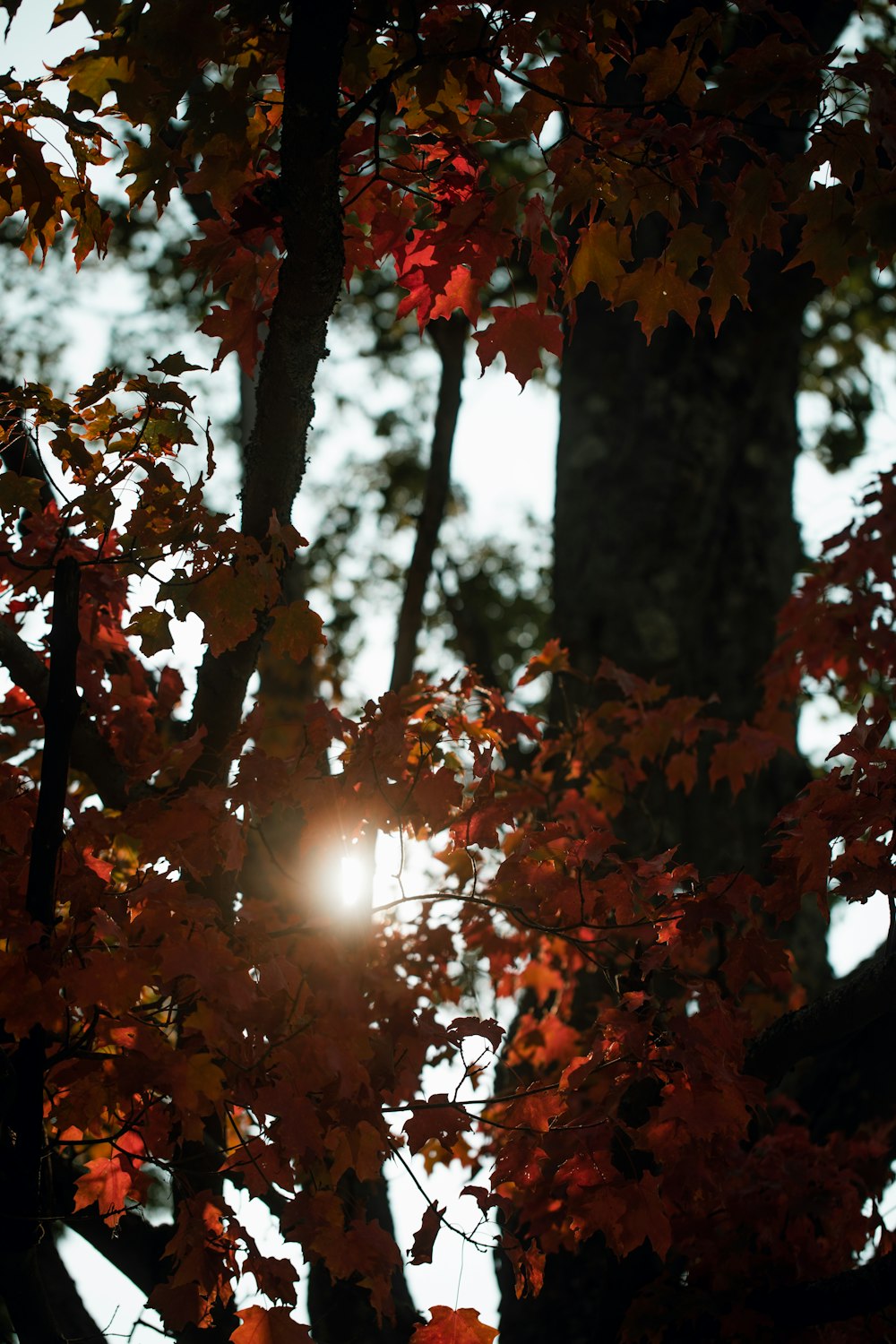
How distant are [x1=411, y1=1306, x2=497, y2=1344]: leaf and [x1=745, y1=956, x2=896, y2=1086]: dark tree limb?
0.88 metres

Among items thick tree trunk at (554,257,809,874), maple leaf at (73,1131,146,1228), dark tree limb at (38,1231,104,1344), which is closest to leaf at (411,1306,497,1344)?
maple leaf at (73,1131,146,1228)

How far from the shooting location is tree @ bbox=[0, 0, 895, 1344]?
2326 mm

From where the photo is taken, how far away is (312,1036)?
2.47 meters

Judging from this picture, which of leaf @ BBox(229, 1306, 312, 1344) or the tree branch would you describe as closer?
leaf @ BBox(229, 1306, 312, 1344)

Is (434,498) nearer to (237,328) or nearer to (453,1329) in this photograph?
(237,328)

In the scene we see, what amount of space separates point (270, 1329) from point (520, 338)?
232 centimetres

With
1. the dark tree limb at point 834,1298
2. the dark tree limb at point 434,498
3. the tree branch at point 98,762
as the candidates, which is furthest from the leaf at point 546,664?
the dark tree limb at point 834,1298

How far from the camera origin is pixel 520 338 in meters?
2.68

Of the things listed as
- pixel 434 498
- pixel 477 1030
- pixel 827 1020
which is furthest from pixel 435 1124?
pixel 434 498

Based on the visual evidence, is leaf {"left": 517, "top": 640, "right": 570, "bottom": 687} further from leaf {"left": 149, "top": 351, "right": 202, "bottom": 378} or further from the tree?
leaf {"left": 149, "top": 351, "right": 202, "bottom": 378}

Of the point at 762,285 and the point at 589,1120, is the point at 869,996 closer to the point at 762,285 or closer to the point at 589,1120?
the point at 589,1120

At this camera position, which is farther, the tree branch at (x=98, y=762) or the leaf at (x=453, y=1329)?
the tree branch at (x=98, y=762)

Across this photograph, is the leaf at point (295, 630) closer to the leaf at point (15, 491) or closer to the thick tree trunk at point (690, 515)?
the leaf at point (15, 491)

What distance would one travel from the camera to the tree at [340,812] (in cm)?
233
